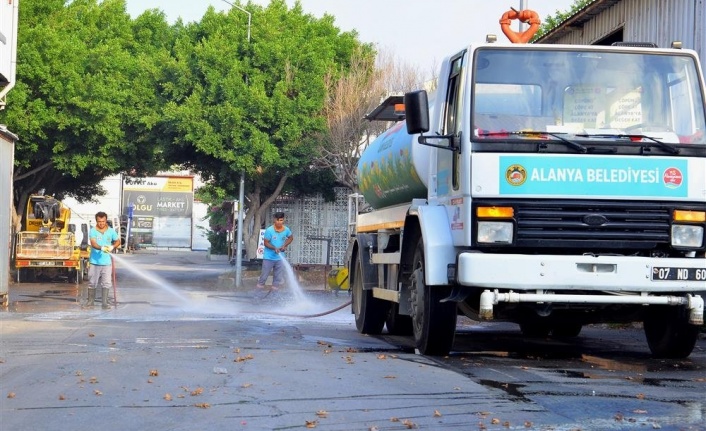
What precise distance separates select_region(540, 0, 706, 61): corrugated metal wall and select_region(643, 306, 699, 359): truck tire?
5.90 meters

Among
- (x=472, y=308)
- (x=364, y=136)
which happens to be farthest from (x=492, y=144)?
(x=364, y=136)

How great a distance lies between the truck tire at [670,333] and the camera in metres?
10.8

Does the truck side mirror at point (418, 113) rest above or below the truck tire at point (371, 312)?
above

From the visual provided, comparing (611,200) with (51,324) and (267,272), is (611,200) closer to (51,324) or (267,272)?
(51,324)

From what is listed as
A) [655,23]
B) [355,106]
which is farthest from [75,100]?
[655,23]

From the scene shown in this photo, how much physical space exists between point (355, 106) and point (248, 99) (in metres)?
3.14

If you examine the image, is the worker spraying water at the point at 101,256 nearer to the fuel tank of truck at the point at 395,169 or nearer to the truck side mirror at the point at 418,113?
the fuel tank of truck at the point at 395,169

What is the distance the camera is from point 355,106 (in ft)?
108

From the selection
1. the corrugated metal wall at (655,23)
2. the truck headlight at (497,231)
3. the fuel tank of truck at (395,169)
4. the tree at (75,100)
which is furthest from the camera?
the tree at (75,100)

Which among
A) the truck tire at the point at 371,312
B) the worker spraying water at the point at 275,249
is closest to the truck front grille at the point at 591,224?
the truck tire at the point at 371,312

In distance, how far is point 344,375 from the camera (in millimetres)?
8961

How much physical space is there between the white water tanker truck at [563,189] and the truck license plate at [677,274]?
0.04ft

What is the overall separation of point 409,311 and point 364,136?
22.5 meters

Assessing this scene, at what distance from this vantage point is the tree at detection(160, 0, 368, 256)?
32.7m
